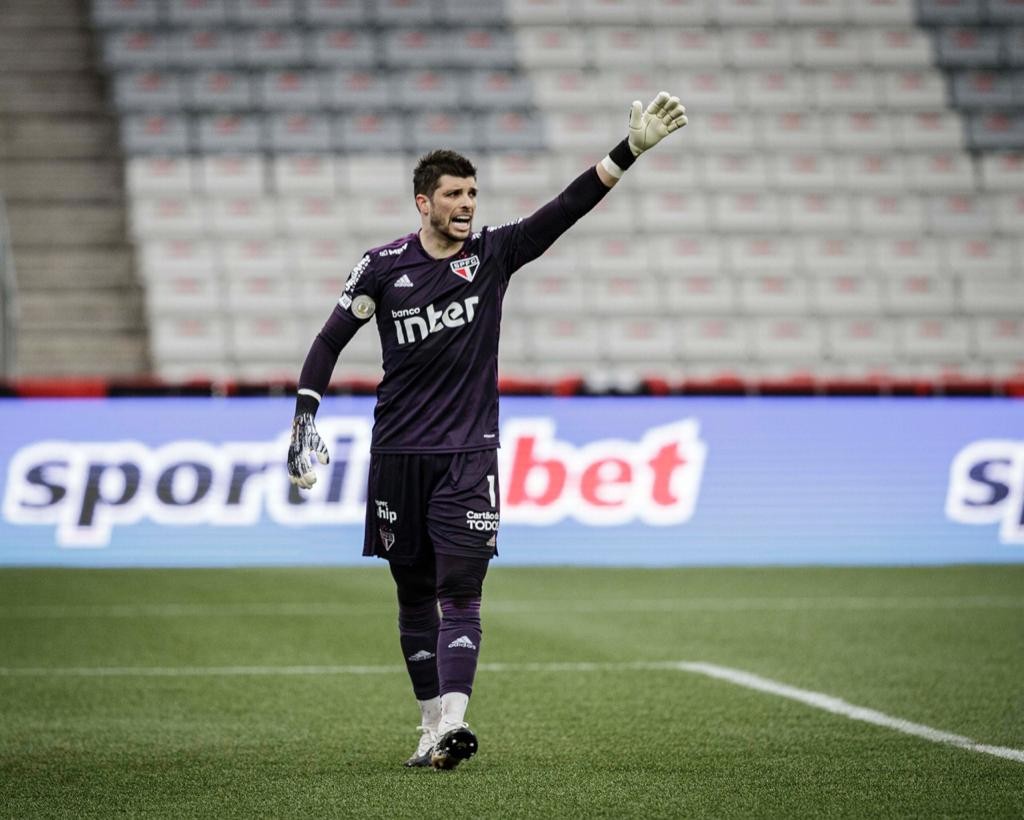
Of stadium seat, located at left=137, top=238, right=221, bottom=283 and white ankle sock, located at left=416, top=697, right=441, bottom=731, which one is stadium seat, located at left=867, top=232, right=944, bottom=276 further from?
white ankle sock, located at left=416, top=697, right=441, bottom=731

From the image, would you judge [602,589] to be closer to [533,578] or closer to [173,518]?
[533,578]

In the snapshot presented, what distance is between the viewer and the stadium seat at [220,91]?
1938 centimetres

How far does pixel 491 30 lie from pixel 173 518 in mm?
9786

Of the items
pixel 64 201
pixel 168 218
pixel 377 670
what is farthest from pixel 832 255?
pixel 377 670

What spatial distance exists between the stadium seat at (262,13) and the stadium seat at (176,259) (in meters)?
3.14

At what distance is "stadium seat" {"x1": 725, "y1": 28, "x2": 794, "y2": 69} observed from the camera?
798 inches

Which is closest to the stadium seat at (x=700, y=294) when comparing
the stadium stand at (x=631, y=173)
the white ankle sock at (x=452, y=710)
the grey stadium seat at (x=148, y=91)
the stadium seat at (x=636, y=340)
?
the stadium stand at (x=631, y=173)

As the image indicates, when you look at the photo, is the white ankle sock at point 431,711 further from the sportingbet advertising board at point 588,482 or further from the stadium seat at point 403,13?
the stadium seat at point 403,13

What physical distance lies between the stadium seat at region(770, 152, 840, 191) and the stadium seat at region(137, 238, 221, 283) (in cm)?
641

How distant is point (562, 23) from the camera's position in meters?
20.5

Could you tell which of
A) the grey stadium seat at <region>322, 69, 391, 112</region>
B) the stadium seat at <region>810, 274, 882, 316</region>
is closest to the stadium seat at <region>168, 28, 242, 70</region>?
the grey stadium seat at <region>322, 69, 391, 112</region>

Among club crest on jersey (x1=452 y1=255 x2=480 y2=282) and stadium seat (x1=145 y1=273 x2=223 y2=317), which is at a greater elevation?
stadium seat (x1=145 y1=273 x2=223 y2=317)

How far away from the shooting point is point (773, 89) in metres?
20.1

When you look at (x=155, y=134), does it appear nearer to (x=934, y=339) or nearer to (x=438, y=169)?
(x=934, y=339)
